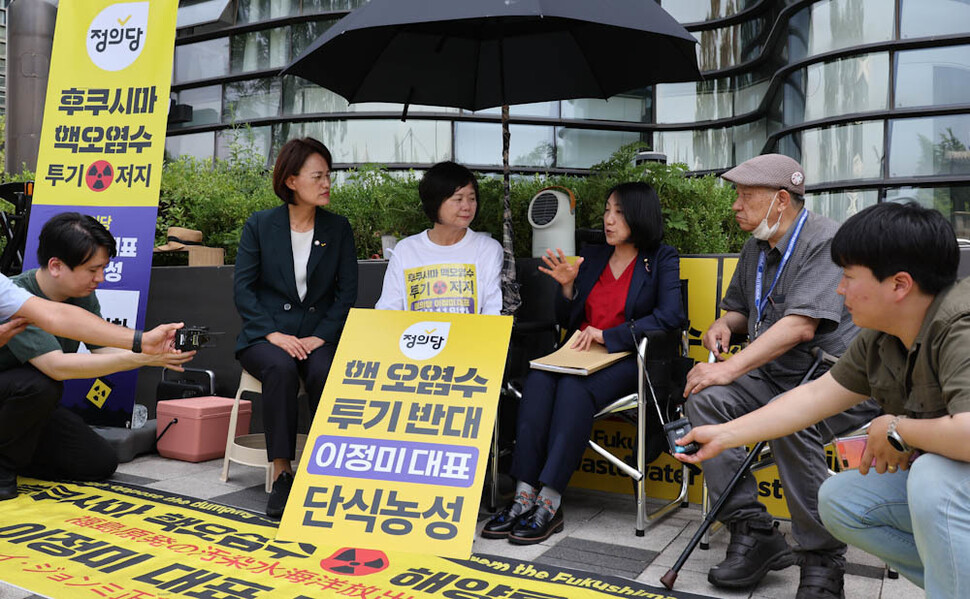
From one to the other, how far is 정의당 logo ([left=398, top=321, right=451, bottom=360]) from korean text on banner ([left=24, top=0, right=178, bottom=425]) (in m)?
2.12

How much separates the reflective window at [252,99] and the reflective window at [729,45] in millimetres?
6687

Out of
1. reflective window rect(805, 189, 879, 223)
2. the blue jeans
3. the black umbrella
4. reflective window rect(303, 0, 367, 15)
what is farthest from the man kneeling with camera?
reflective window rect(303, 0, 367, 15)

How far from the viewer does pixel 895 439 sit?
6.00 ft

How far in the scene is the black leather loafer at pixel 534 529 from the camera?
3.08 meters

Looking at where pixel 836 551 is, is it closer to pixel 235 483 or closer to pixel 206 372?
pixel 235 483

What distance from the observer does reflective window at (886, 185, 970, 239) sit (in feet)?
28.7

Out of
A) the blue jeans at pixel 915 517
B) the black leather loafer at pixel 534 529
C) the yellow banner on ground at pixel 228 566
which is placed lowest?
the yellow banner on ground at pixel 228 566

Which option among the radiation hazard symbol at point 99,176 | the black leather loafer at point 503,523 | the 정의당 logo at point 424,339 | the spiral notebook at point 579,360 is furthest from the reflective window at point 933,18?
the radiation hazard symbol at point 99,176

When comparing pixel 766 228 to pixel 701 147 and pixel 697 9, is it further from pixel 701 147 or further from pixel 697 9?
pixel 697 9

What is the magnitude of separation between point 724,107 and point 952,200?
12.8 feet

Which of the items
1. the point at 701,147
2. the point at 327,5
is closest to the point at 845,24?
the point at 701,147

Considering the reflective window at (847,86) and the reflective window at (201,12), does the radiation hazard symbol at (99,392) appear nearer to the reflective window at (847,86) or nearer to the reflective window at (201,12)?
the reflective window at (847,86)

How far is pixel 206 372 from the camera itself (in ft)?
15.9

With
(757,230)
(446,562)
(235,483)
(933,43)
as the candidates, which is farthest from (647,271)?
(933,43)
